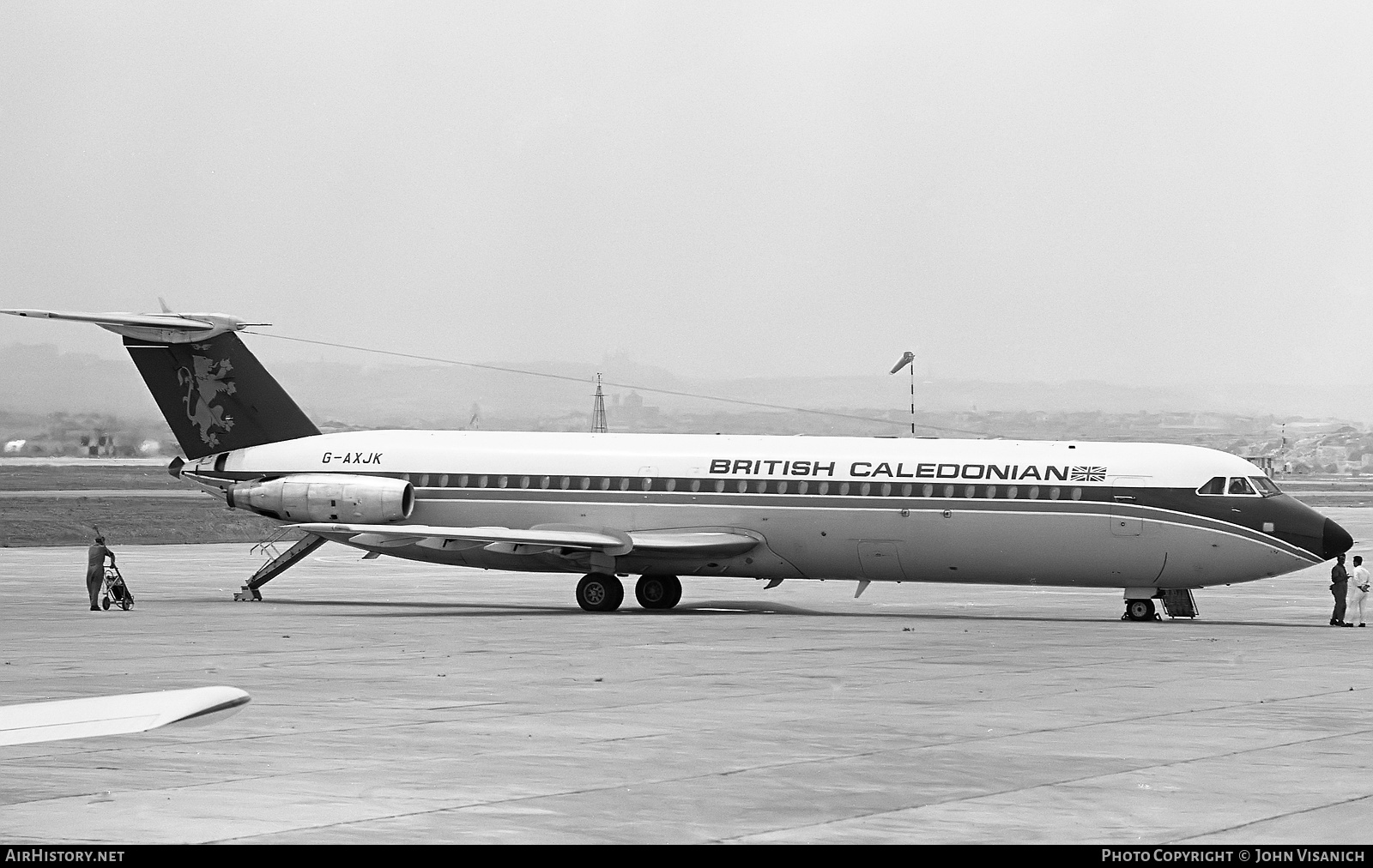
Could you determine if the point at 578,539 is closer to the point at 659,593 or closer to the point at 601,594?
the point at 601,594

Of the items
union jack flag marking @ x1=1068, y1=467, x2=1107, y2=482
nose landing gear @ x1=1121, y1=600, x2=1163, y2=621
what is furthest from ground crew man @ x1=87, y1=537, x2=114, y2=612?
nose landing gear @ x1=1121, y1=600, x2=1163, y2=621

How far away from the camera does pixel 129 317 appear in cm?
4019

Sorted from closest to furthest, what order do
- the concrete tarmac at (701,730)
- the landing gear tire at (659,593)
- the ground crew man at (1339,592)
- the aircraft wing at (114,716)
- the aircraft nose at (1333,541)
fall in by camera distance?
1. the aircraft wing at (114,716)
2. the concrete tarmac at (701,730)
3. the aircraft nose at (1333,541)
4. the ground crew man at (1339,592)
5. the landing gear tire at (659,593)

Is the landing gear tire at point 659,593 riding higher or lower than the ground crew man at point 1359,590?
lower

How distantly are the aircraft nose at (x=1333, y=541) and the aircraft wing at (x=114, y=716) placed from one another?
1076 inches

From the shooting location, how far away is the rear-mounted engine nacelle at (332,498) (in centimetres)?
3847

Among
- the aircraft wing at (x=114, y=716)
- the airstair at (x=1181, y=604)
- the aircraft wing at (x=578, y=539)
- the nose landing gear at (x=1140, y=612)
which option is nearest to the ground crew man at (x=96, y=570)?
the aircraft wing at (x=578, y=539)

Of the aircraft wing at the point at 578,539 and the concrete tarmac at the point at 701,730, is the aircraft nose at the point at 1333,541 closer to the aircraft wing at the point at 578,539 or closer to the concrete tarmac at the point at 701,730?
the concrete tarmac at the point at 701,730

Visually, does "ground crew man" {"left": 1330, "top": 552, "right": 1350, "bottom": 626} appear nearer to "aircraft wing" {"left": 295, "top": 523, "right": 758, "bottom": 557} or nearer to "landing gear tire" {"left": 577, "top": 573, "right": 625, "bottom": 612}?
"aircraft wing" {"left": 295, "top": 523, "right": 758, "bottom": 557}

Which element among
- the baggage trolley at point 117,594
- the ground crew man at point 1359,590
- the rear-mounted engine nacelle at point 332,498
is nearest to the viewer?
the ground crew man at point 1359,590

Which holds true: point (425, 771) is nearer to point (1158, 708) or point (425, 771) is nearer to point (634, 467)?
point (1158, 708)

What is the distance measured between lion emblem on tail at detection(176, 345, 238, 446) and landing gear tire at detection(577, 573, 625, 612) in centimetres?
914

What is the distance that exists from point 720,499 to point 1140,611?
8499mm

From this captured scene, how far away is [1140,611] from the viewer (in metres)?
35.4
